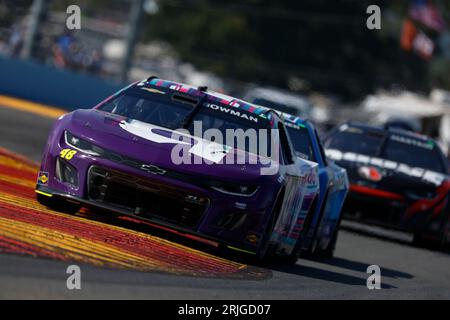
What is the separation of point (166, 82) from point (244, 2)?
79602 mm

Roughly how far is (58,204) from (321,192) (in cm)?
304

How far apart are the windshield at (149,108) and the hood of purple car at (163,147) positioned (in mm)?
326

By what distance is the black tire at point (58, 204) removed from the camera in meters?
9.66

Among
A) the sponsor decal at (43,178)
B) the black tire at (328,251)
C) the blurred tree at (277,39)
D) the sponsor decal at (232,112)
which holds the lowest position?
the blurred tree at (277,39)

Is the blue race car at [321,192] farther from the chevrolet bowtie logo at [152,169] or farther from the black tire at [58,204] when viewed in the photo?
the chevrolet bowtie logo at [152,169]

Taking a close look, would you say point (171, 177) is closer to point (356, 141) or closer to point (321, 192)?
point (321, 192)

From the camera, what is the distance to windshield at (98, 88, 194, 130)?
995 centimetres

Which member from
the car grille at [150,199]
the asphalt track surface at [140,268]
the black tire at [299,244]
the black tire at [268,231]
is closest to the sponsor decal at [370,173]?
the asphalt track surface at [140,268]

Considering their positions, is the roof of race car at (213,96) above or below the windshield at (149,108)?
above

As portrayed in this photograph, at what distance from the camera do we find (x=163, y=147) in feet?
30.0

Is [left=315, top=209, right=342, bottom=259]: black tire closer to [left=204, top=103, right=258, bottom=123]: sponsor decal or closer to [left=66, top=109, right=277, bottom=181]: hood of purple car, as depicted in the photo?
[left=204, top=103, right=258, bottom=123]: sponsor decal

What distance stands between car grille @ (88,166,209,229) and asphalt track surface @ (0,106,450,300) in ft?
0.72

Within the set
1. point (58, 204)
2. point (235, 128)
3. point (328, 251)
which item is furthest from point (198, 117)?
point (328, 251)

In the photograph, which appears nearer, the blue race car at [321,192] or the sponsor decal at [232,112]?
the sponsor decal at [232,112]
